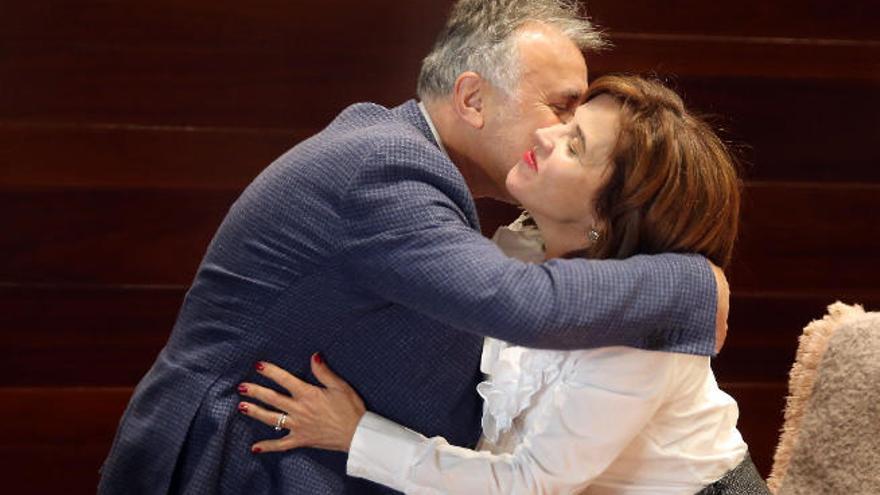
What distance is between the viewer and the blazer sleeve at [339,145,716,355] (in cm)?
164

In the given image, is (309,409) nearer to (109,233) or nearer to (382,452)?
(382,452)

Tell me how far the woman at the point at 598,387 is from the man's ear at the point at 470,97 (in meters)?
0.17

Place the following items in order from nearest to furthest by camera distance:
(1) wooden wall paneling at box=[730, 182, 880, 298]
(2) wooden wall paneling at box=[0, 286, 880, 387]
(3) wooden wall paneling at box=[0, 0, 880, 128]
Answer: (3) wooden wall paneling at box=[0, 0, 880, 128]
(2) wooden wall paneling at box=[0, 286, 880, 387]
(1) wooden wall paneling at box=[730, 182, 880, 298]

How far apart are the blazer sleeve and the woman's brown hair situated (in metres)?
0.05

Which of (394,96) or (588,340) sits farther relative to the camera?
(394,96)

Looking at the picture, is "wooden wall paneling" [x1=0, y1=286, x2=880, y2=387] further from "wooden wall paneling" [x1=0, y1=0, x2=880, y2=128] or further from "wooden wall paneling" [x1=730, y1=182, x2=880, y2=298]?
"wooden wall paneling" [x1=730, y1=182, x2=880, y2=298]

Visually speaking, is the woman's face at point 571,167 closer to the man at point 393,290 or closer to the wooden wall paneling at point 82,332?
the man at point 393,290

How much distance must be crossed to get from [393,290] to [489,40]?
20.2 inches

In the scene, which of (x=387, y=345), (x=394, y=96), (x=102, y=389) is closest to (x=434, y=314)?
(x=387, y=345)

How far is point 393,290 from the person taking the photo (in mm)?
1737

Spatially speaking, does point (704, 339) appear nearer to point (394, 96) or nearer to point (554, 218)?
point (554, 218)

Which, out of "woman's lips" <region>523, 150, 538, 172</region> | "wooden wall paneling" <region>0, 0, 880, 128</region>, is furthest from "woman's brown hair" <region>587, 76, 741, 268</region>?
"wooden wall paneling" <region>0, 0, 880, 128</region>

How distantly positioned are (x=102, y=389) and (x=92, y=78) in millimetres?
727

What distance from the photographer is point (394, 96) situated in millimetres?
3105
